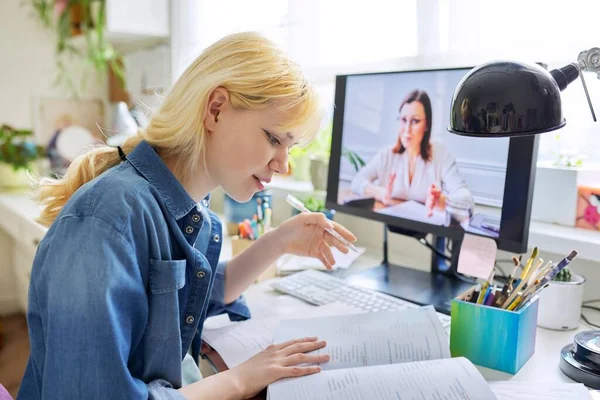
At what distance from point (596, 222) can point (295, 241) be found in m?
0.60

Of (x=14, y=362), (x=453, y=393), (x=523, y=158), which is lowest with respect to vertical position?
(x=14, y=362)

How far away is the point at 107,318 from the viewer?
1.80 ft

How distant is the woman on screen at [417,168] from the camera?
95 cm

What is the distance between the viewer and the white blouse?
0.94m

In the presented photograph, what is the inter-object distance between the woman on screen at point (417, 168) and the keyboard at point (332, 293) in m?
0.19

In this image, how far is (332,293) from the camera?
1.00 metres

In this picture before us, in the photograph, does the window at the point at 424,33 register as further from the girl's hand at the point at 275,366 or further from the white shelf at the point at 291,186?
the girl's hand at the point at 275,366

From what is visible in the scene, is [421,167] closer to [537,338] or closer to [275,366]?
[537,338]

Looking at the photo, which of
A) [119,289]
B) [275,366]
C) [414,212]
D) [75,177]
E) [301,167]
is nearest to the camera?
[119,289]

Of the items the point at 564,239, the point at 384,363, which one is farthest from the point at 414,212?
the point at 384,363

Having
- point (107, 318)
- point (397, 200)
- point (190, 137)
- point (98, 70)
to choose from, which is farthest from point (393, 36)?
point (98, 70)

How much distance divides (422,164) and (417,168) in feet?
0.04

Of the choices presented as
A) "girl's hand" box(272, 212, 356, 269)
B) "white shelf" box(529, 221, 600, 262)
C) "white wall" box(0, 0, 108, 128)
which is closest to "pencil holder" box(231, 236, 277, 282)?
"girl's hand" box(272, 212, 356, 269)

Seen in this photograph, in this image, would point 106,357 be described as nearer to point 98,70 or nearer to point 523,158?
point 523,158
